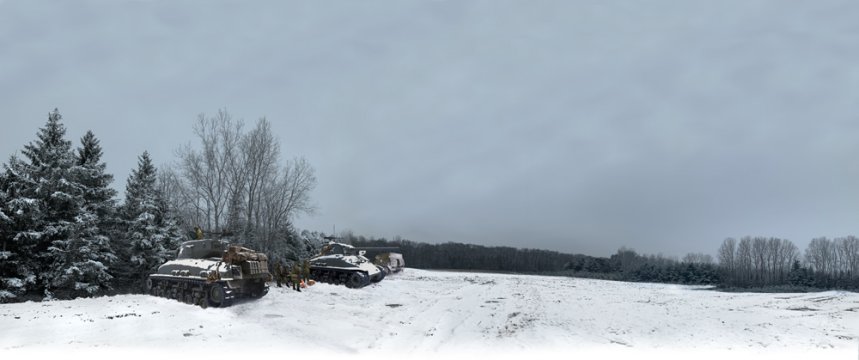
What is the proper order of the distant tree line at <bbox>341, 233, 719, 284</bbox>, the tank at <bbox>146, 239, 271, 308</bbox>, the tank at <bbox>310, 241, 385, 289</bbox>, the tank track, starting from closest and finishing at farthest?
the tank track, the tank at <bbox>146, 239, 271, 308</bbox>, the tank at <bbox>310, 241, 385, 289</bbox>, the distant tree line at <bbox>341, 233, 719, 284</bbox>

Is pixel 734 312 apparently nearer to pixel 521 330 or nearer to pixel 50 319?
pixel 521 330

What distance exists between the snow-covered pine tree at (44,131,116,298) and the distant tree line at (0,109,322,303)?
4cm

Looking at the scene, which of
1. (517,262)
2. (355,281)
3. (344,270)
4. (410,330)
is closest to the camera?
(410,330)

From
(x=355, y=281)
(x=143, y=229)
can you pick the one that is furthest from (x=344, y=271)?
(x=143, y=229)

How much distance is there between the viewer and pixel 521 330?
1429cm

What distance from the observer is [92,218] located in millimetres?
22297

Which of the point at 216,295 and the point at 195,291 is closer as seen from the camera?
the point at 216,295

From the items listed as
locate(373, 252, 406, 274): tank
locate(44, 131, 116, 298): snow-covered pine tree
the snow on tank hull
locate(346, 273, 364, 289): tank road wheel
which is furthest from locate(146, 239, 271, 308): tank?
locate(373, 252, 406, 274): tank

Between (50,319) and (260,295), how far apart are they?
6.66 meters

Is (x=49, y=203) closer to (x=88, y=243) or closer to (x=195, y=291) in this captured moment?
(x=88, y=243)

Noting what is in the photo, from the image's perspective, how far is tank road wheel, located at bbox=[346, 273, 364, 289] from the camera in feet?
88.7

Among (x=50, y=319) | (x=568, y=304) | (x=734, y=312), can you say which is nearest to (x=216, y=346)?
(x=50, y=319)

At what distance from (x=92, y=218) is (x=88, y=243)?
1.03 m

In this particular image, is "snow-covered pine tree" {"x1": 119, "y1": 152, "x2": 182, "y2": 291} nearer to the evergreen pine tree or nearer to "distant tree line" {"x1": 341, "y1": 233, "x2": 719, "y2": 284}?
the evergreen pine tree
